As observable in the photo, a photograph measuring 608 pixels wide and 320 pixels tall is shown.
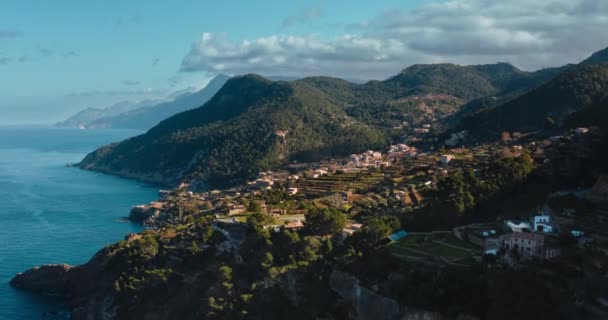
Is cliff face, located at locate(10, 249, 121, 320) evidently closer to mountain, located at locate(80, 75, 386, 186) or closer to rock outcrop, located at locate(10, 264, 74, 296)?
rock outcrop, located at locate(10, 264, 74, 296)

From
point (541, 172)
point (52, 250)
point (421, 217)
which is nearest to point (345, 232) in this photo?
point (421, 217)

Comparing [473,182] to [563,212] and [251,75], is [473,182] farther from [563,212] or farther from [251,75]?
[251,75]

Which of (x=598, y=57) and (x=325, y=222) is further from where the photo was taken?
(x=598, y=57)

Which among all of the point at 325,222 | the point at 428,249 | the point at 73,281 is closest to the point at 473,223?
the point at 428,249

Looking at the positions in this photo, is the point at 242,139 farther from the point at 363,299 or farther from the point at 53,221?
the point at 363,299

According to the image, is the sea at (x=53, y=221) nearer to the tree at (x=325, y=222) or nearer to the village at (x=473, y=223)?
the village at (x=473, y=223)

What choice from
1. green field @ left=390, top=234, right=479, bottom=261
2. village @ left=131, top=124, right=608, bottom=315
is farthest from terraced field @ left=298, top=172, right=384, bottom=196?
green field @ left=390, top=234, right=479, bottom=261

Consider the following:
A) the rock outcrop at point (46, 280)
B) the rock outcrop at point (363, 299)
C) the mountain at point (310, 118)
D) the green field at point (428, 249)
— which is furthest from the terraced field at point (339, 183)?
the mountain at point (310, 118)
